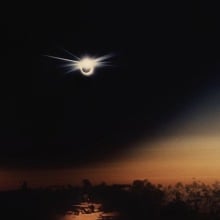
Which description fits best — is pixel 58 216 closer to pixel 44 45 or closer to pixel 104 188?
pixel 104 188

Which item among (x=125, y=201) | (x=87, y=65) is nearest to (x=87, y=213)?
(x=125, y=201)

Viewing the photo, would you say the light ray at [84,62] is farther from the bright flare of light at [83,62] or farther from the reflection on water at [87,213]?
the reflection on water at [87,213]

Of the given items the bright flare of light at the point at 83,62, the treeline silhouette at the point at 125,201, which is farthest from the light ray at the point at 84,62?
the treeline silhouette at the point at 125,201

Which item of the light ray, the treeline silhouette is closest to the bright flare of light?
the light ray

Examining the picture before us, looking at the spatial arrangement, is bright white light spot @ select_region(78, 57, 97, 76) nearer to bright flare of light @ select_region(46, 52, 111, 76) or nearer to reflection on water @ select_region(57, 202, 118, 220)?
bright flare of light @ select_region(46, 52, 111, 76)

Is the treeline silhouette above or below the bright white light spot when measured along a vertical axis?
below

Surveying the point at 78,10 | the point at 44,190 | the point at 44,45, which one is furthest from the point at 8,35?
the point at 44,190
